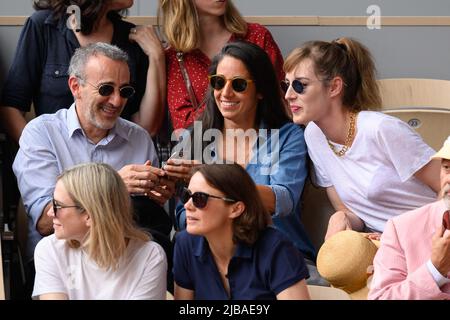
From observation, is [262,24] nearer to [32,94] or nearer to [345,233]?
[32,94]

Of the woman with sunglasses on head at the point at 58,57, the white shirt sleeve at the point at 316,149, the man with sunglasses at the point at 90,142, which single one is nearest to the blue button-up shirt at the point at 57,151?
the man with sunglasses at the point at 90,142

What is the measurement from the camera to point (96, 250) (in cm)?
361

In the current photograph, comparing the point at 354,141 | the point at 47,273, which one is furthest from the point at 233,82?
the point at 47,273

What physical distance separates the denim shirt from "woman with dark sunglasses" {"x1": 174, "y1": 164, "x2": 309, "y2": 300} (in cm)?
49

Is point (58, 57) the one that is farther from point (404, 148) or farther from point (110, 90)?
point (404, 148)

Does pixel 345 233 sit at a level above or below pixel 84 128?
below

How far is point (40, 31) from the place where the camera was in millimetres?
4551

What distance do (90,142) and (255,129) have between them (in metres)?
0.57

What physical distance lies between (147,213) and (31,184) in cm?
40

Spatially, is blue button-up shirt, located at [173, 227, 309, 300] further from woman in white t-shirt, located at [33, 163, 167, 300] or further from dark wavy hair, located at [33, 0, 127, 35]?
dark wavy hair, located at [33, 0, 127, 35]

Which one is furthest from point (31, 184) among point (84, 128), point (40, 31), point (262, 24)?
point (262, 24)

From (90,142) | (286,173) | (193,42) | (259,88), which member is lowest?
(286,173)

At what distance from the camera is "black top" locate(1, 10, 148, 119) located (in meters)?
4.50

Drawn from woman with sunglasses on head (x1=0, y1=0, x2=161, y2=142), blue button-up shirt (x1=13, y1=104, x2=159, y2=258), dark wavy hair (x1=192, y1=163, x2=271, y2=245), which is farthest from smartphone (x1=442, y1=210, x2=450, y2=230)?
woman with sunglasses on head (x1=0, y1=0, x2=161, y2=142)
